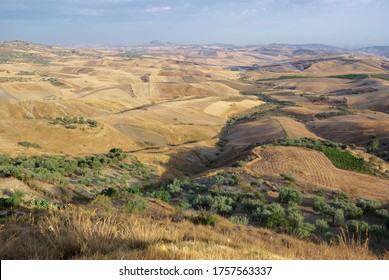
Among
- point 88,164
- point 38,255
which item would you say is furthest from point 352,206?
point 88,164

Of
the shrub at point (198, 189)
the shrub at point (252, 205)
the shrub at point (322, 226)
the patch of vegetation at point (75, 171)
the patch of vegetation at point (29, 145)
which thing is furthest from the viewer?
the patch of vegetation at point (29, 145)

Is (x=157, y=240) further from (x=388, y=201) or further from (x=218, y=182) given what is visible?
(x=388, y=201)

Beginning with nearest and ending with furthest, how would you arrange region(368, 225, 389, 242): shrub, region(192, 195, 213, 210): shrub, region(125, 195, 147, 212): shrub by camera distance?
region(125, 195, 147, 212): shrub, region(368, 225, 389, 242): shrub, region(192, 195, 213, 210): shrub

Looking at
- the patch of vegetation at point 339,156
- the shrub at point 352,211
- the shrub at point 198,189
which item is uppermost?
the shrub at point 352,211

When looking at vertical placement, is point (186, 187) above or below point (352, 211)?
below

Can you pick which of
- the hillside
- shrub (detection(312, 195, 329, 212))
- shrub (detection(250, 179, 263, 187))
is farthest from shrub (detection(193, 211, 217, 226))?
shrub (detection(250, 179, 263, 187))

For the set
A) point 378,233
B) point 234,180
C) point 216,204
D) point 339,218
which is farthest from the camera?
point 234,180

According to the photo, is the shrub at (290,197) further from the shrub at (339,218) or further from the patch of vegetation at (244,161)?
the patch of vegetation at (244,161)

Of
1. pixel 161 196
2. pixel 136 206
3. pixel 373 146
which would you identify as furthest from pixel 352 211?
pixel 373 146

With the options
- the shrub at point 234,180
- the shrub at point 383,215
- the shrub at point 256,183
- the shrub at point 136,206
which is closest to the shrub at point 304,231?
the shrub at point 383,215

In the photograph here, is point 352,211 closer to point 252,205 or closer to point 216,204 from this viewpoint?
point 252,205

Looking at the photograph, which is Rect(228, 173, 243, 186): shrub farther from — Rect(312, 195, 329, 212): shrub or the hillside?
Rect(312, 195, 329, 212): shrub

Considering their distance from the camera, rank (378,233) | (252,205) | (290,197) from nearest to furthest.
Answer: (378,233) < (252,205) < (290,197)

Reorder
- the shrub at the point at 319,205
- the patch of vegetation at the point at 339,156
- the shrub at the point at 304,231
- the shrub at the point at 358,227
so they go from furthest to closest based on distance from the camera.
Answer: the patch of vegetation at the point at 339,156, the shrub at the point at 319,205, the shrub at the point at 358,227, the shrub at the point at 304,231
